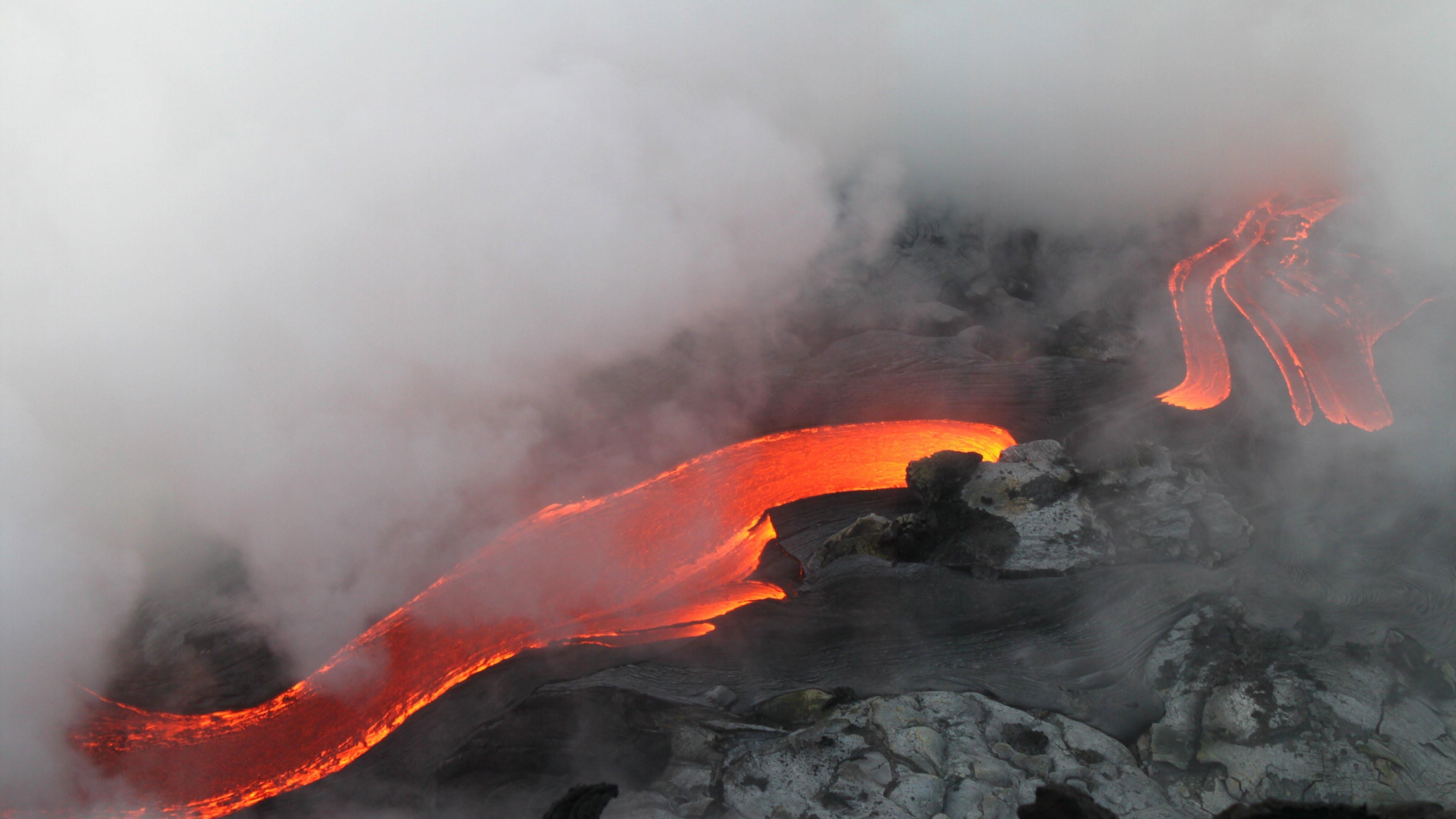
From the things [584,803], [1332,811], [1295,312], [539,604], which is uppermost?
[1295,312]

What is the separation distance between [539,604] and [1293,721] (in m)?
5.66

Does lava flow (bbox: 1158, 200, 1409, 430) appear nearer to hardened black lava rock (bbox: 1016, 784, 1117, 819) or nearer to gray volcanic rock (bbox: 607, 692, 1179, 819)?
gray volcanic rock (bbox: 607, 692, 1179, 819)

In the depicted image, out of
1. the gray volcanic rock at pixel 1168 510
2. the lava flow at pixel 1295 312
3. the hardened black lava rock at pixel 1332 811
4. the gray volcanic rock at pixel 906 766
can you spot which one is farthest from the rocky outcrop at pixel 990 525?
the lava flow at pixel 1295 312

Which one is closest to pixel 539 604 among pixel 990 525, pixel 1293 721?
pixel 990 525

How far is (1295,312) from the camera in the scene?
310 inches

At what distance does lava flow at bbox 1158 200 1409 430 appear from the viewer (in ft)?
22.9

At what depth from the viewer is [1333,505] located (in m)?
6.00

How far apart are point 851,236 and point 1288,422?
5125 mm

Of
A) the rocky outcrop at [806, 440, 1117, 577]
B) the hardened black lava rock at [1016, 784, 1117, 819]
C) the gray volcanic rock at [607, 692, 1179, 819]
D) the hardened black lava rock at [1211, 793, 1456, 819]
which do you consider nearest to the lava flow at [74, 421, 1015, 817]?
the rocky outcrop at [806, 440, 1117, 577]

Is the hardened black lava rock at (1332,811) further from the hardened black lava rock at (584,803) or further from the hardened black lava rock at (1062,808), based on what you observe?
the hardened black lava rock at (584,803)

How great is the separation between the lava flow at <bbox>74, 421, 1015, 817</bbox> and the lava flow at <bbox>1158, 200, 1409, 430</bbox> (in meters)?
2.90

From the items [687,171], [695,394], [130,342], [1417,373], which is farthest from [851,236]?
[130,342]

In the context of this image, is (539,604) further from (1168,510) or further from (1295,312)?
(1295,312)

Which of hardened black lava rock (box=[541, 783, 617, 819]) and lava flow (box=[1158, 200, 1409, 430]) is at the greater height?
lava flow (box=[1158, 200, 1409, 430])
